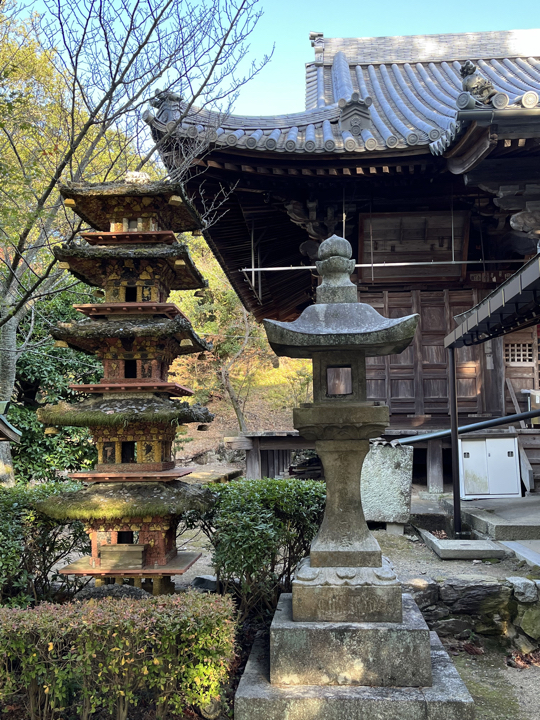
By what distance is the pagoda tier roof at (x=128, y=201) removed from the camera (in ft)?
16.9

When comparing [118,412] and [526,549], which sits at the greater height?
[118,412]

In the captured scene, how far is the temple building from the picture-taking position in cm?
758

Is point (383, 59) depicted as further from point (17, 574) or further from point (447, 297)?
point (17, 574)

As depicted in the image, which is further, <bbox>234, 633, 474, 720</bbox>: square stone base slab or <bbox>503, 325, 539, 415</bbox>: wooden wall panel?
<bbox>503, 325, 539, 415</bbox>: wooden wall panel

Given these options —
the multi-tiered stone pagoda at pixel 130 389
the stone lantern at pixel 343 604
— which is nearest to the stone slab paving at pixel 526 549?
the stone lantern at pixel 343 604

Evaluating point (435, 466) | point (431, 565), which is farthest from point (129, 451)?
point (435, 466)

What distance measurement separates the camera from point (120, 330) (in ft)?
16.4

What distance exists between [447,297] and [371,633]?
24.5 ft

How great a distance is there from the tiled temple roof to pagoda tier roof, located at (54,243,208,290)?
2.76 m

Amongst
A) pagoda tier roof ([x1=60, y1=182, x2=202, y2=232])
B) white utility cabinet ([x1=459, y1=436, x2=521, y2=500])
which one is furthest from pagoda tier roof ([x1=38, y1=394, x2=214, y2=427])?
white utility cabinet ([x1=459, y1=436, x2=521, y2=500])

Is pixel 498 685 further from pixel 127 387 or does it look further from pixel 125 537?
pixel 127 387

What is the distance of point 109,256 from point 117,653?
3.29 meters

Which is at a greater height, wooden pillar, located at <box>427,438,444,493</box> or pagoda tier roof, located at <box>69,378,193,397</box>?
pagoda tier roof, located at <box>69,378,193,397</box>

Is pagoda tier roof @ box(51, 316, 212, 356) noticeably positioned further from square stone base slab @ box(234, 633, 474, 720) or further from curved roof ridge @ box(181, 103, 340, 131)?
curved roof ridge @ box(181, 103, 340, 131)
